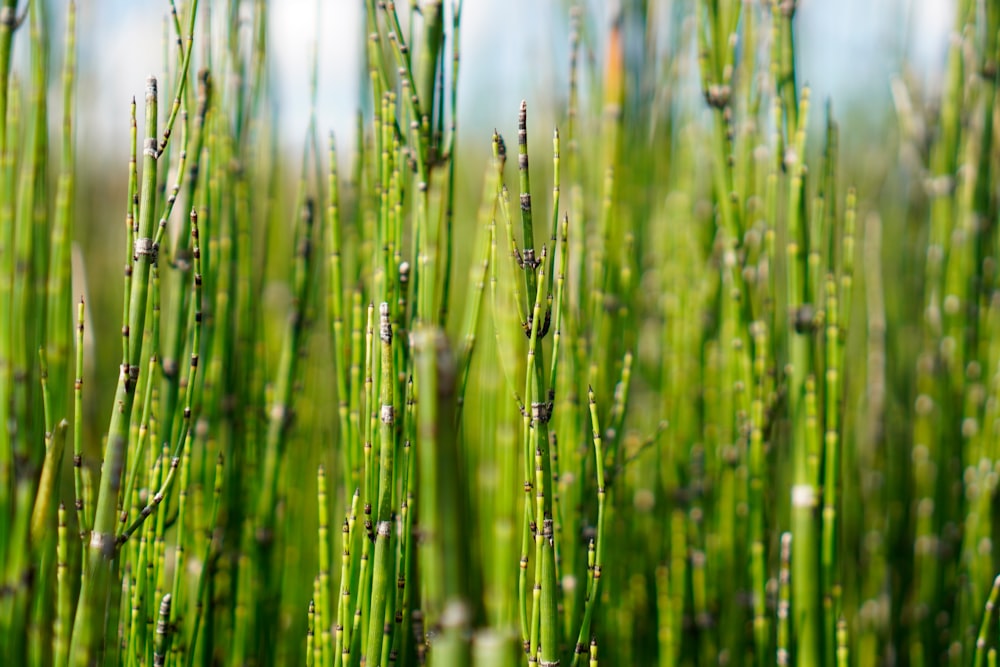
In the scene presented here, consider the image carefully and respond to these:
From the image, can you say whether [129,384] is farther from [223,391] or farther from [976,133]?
[976,133]

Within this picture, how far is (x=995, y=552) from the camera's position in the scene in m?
1.17

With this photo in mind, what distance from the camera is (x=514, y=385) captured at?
81 centimetres

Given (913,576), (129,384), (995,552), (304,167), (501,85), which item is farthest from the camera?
(501,85)

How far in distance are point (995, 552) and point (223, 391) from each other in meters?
1.14

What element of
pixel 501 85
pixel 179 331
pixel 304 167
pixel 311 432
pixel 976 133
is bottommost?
pixel 311 432

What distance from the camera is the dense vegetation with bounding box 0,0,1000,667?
0.67 m

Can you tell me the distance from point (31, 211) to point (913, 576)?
1373 mm

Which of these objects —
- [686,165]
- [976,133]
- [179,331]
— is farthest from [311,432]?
[976,133]

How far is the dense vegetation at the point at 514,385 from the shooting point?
0.67m

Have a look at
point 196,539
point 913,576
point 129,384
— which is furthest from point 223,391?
point 913,576

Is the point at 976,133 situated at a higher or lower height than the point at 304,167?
higher

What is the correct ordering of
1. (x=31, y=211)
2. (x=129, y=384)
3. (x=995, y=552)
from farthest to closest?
1. (x=995, y=552)
2. (x=31, y=211)
3. (x=129, y=384)

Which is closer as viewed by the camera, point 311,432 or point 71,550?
point 71,550

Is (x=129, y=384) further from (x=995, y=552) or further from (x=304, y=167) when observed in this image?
(x=995, y=552)
